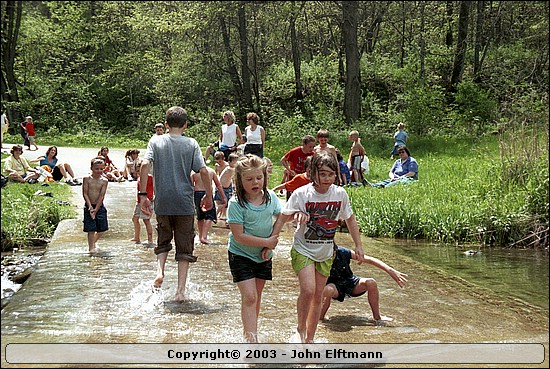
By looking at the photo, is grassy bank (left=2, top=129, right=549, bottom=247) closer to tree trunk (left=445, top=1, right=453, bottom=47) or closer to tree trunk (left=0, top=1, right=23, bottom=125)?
tree trunk (left=445, top=1, right=453, bottom=47)

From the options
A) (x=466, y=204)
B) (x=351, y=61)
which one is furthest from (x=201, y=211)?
(x=351, y=61)

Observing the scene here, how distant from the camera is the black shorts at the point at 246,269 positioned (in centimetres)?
543

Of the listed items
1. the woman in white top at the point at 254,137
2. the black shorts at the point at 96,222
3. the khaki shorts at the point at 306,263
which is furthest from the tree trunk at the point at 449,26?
the khaki shorts at the point at 306,263

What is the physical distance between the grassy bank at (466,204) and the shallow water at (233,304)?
0.80 metres

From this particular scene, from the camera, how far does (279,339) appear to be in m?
5.82

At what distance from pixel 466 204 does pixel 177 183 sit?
21.7 feet

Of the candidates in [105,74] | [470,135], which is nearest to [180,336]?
[470,135]

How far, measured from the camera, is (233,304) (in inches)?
282

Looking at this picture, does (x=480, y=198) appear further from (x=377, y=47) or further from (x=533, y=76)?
(x=377, y=47)

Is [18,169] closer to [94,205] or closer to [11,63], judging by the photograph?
[94,205]

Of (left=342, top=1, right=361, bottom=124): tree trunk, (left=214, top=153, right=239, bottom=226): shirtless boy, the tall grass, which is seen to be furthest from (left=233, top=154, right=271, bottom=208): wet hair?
(left=342, top=1, right=361, bottom=124): tree trunk

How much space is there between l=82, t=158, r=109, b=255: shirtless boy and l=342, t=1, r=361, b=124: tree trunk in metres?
18.3

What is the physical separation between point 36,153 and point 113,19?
22.6 metres

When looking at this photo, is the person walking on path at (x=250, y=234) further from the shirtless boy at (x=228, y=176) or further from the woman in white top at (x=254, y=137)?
the woman in white top at (x=254, y=137)
